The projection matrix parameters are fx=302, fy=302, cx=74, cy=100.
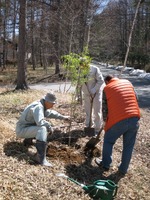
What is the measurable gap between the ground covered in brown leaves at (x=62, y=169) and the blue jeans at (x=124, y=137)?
211 mm

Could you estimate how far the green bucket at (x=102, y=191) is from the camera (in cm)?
368

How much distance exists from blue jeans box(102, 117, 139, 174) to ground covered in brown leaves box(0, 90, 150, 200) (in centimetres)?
21

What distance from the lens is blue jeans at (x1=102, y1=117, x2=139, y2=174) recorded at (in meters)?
4.25

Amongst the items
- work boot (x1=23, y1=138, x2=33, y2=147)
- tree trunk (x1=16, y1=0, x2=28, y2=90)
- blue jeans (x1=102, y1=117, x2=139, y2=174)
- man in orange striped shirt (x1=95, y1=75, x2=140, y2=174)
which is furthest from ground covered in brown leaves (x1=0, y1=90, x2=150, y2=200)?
tree trunk (x1=16, y1=0, x2=28, y2=90)

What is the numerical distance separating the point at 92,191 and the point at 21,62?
898cm

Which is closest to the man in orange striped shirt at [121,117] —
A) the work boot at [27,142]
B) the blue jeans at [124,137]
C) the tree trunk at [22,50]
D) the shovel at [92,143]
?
the blue jeans at [124,137]

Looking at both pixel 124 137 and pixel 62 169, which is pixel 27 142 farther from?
pixel 124 137

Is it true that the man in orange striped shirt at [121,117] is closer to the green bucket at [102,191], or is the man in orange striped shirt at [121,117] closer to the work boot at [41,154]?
the green bucket at [102,191]

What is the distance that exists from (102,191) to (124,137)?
102 cm

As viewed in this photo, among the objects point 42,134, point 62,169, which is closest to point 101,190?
point 62,169

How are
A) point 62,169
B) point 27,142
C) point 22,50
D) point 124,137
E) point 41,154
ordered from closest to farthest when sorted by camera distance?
1. point 41,154
2. point 62,169
3. point 124,137
4. point 27,142
5. point 22,50

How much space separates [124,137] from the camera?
14.5 ft

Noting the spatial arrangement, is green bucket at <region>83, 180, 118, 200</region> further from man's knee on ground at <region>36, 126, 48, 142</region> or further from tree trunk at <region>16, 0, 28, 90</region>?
tree trunk at <region>16, 0, 28, 90</region>

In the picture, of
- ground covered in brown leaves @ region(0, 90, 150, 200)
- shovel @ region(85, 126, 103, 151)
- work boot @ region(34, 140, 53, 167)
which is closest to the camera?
ground covered in brown leaves @ region(0, 90, 150, 200)
